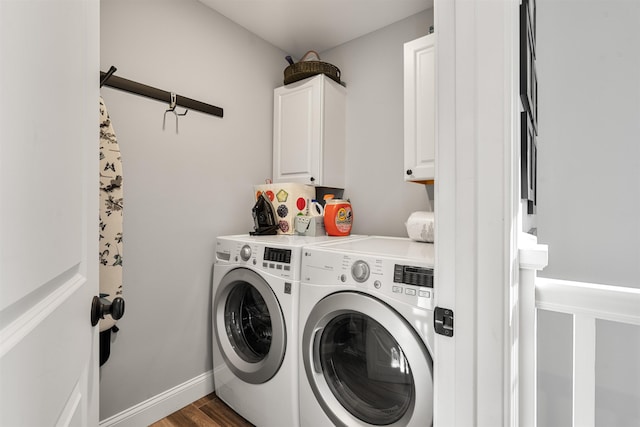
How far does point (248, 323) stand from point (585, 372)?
1.57 m

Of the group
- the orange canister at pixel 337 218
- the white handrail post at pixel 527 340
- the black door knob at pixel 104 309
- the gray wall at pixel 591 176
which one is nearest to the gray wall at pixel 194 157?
the orange canister at pixel 337 218

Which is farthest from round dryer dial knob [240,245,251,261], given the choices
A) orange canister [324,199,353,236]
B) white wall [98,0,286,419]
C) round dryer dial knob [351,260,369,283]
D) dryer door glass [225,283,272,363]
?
round dryer dial knob [351,260,369,283]

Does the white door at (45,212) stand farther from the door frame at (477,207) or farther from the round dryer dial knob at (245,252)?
the round dryer dial knob at (245,252)

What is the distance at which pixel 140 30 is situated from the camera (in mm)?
1673

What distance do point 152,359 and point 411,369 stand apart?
1.47 m

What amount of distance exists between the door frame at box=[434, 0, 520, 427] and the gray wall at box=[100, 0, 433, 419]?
135 cm

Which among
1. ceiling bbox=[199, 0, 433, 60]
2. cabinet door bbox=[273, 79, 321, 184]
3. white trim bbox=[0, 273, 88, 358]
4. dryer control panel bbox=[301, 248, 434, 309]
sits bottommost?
dryer control panel bbox=[301, 248, 434, 309]

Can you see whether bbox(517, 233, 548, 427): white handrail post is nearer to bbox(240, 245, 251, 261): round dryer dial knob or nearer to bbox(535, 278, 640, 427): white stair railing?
bbox(535, 278, 640, 427): white stair railing

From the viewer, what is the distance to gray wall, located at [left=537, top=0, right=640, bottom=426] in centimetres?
132

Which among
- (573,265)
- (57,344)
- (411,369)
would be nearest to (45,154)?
(57,344)

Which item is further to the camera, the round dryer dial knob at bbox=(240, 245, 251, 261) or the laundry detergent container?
the laundry detergent container

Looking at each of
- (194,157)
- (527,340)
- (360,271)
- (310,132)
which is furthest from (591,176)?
(194,157)

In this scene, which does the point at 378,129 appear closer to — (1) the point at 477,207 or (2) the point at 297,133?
(2) the point at 297,133

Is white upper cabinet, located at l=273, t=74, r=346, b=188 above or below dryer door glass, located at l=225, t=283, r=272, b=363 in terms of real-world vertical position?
above
